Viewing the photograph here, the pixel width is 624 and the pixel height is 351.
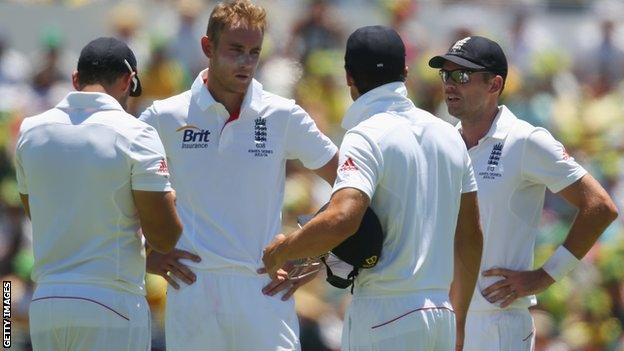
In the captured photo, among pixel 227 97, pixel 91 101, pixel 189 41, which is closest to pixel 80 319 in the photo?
pixel 91 101

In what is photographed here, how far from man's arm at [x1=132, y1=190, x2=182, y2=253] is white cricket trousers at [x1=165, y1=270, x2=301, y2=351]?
456 mm

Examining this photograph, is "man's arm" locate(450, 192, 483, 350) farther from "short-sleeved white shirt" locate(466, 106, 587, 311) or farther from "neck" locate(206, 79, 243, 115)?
"neck" locate(206, 79, 243, 115)

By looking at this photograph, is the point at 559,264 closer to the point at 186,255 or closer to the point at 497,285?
the point at 497,285

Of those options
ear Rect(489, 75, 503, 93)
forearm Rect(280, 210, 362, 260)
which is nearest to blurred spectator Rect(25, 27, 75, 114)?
ear Rect(489, 75, 503, 93)

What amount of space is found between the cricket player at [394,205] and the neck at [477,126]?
2.86 ft

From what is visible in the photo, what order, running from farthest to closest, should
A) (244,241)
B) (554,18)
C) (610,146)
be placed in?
(554,18), (610,146), (244,241)

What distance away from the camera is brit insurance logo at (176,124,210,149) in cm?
605

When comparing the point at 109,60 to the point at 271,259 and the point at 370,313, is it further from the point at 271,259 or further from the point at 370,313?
the point at 370,313

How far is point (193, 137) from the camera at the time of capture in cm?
606

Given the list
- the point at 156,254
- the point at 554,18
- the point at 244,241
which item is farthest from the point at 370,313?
the point at 554,18

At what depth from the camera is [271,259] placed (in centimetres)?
547

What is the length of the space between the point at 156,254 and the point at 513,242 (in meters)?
1.82

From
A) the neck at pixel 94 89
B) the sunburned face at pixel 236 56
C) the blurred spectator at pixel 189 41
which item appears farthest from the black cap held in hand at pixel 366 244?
the blurred spectator at pixel 189 41

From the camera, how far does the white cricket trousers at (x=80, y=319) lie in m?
5.51
